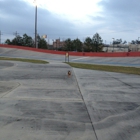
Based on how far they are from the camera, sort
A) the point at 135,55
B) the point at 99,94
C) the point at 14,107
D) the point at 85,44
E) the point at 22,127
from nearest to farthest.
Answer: the point at 22,127 → the point at 14,107 → the point at 99,94 → the point at 135,55 → the point at 85,44

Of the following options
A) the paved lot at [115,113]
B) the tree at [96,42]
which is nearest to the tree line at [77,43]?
the tree at [96,42]

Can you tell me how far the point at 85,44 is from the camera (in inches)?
3949

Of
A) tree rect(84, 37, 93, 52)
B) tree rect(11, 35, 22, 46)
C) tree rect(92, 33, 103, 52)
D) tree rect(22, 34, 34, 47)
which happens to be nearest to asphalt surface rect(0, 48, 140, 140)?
tree rect(92, 33, 103, 52)

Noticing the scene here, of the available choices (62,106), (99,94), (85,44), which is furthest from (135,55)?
(85,44)

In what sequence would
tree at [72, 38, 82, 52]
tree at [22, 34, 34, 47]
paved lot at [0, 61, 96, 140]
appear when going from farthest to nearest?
tree at [22, 34, 34, 47]
tree at [72, 38, 82, 52]
paved lot at [0, 61, 96, 140]

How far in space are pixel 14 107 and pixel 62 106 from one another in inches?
59.8

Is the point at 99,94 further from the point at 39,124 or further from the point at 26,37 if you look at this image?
the point at 26,37

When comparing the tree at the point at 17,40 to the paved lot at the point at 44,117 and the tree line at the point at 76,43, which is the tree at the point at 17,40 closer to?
the tree line at the point at 76,43

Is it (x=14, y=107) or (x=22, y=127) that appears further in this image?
(x=14, y=107)

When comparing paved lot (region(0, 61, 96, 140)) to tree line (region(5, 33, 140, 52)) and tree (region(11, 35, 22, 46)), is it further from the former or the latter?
tree (region(11, 35, 22, 46))

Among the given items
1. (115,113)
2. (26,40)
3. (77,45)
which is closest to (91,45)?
(77,45)

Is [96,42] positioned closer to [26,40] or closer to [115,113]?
[26,40]

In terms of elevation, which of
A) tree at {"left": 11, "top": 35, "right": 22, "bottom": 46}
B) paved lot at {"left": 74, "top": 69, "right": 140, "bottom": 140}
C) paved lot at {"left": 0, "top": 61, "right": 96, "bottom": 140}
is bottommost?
paved lot at {"left": 74, "top": 69, "right": 140, "bottom": 140}

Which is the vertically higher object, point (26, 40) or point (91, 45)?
point (26, 40)
